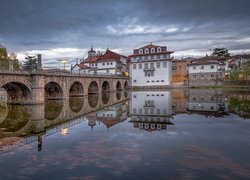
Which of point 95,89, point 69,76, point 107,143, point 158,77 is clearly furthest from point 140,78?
point 107,143

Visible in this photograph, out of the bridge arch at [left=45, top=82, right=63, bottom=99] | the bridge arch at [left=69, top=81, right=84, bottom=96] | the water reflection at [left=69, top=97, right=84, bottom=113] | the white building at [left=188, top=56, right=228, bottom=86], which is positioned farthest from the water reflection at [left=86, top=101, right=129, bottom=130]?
the white building at [left=188, top=56, right=228, bottom=86]

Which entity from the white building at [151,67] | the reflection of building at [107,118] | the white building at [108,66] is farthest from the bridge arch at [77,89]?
the white building at [151,67]

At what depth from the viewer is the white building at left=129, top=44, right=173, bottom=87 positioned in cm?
7506

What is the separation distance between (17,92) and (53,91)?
891cm

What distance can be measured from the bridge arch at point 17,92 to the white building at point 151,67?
51421mm

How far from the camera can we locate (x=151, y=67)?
7738 cm

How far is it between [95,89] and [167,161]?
51.3 m

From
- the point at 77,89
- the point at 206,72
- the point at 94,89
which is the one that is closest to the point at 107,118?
the point at 77,89

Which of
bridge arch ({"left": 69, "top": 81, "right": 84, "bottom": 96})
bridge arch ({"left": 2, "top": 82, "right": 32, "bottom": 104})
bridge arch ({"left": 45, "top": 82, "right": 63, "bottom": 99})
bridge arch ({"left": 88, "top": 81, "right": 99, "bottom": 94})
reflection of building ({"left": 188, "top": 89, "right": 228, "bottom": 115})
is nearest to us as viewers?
reflection of building ({"left": 188, "top": 89, "right": 228, "bottom": 115})

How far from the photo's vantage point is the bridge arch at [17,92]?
30570mm

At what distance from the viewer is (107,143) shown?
38.1ft

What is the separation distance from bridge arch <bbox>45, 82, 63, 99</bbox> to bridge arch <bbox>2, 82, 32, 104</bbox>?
732 cm

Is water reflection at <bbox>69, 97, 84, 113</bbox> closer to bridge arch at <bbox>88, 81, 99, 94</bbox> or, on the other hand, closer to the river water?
the river water

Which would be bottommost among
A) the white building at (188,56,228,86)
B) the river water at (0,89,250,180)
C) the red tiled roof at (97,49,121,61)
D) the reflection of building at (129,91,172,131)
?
the river water at (0,89,250,180)
